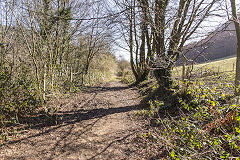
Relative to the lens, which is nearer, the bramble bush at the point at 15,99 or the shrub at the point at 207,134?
the shrub at the point at 207,134

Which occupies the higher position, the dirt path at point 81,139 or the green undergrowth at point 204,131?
the green undergrowth at point 204,131

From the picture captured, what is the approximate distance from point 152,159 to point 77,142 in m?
1.84

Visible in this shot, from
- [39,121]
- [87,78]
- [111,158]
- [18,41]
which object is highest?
[18,41]

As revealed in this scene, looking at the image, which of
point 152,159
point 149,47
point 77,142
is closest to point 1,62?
point 77,142

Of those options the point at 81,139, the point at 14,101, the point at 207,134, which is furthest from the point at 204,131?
the point at 14,101

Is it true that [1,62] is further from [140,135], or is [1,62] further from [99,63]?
[99,63]

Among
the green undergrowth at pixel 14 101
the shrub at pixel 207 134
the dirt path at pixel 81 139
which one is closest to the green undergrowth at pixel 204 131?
the shrub at pixel 207 134

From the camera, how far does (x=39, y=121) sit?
4637mm

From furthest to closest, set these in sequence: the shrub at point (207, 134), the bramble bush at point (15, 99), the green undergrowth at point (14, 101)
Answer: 1. the bramble bush at point (15, 99)
2. the green undergrowth at point (14, 101)
3. the shrub at point (207, 134)

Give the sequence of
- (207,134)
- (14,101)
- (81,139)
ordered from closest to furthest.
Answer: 1. (207,134)
2. (81,139)
3. (14,101)

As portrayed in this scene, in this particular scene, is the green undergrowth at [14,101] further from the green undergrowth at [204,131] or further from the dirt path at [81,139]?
the green undergrowth at [204,131]

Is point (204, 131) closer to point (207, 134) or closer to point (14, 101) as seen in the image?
point (207, 134)

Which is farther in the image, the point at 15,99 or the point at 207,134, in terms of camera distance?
the point at 15,99

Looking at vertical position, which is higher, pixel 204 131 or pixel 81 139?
pixel 204 131
